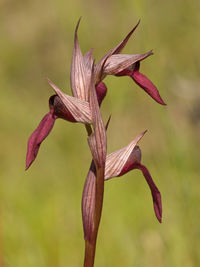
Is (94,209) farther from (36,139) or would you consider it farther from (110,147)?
(110,147)

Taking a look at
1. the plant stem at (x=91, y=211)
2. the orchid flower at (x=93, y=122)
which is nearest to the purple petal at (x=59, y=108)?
the orchid flower at (x=93, y=122)

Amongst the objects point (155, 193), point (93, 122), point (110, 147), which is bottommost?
point (110, 147)

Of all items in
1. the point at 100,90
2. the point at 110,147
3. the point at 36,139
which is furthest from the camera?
the point at 110,147

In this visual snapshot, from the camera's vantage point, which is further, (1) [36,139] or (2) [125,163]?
(2) [125,163]

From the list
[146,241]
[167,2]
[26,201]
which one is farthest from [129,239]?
[26,201]

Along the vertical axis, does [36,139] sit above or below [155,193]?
above

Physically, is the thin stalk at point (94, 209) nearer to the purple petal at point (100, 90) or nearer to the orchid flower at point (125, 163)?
the orchid flower at point (125, 163)

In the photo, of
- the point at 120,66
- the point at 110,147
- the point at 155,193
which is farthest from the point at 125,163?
the point at 110,147

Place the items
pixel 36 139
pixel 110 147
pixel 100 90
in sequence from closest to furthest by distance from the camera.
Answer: pixel 36 139, pixel 100 90, pixel 110 147

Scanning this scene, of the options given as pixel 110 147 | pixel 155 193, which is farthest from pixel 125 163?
pixel 110 147

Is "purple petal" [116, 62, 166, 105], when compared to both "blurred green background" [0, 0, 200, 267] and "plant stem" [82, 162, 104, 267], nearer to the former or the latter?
"plant stem" [82, 162, 104, 267]
